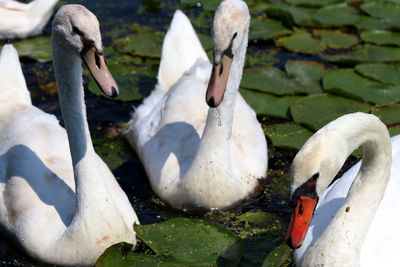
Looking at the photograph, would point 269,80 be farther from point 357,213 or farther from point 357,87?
point 357,213

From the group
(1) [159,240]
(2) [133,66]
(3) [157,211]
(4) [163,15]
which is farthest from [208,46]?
(1) [159,240]

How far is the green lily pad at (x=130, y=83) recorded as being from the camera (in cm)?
724

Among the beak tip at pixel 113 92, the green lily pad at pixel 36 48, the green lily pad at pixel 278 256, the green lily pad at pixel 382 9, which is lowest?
the green lily pad at pixel 36 48

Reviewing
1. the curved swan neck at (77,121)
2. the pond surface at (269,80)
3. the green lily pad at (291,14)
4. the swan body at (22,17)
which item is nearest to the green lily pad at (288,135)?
the pond surface at (269,80)

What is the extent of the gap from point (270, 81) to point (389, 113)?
132 cm

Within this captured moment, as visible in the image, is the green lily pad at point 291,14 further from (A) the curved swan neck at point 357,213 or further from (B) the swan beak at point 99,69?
(B) the swan beak at point 99,69

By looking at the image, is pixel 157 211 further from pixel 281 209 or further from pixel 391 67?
pixel 391 67

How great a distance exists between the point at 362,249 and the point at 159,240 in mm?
1425

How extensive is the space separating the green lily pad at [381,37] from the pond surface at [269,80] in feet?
0.06

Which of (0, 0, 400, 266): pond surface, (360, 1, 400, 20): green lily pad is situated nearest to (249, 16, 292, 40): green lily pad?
(0, 0, 400, 266): pond surface

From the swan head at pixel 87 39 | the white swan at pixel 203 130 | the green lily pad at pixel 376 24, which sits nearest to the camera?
the swan head at pixel 87 39

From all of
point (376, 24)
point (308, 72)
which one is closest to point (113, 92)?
point (308, 72)

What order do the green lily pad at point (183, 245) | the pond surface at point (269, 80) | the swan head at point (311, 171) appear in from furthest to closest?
the pond surface at point (269, 80) → the green lily pad at point (183, 245) → the swan head at point (311, 171)

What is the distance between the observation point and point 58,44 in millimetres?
4188
